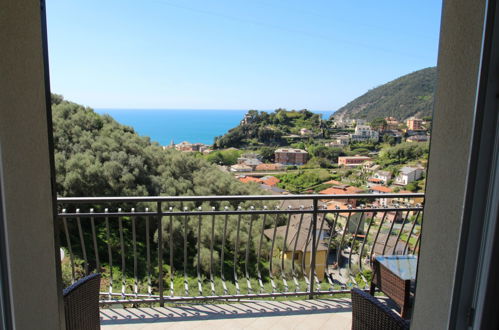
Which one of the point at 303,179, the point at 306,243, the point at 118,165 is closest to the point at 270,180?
the point at 303,179

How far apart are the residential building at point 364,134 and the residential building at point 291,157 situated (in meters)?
2.21

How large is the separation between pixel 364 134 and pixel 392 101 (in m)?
1.36

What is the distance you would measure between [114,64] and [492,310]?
24.5 metres

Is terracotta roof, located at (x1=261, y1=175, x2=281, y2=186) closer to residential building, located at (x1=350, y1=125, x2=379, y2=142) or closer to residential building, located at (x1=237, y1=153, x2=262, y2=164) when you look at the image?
residential building, located at (x1=237, y1=153, x2=262, y2=164)

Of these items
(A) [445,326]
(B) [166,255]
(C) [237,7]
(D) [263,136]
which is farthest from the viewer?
(C) [237,7]

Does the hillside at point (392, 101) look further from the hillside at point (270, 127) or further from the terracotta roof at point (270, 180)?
the terracotta roof at point (270, 180)

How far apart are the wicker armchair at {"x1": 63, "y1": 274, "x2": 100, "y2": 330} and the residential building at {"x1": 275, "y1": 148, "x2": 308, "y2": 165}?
10818mm

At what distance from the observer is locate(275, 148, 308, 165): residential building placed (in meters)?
12.4

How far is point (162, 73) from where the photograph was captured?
2481 centimetres

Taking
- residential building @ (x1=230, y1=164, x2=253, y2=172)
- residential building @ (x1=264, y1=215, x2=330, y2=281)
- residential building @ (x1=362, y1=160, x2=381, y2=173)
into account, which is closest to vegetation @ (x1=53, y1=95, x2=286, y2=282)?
residential building @ (x1=230, y1=164, x2=253, y2=172)

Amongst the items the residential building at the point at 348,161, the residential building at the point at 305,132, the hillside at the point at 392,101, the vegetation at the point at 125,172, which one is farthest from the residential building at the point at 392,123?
the vegetation at the point at 125,172

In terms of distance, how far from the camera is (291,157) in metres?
12.5

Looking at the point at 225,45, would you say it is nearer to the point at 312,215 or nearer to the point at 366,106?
the point at 366,106

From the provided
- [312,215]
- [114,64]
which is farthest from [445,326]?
[114,64]
